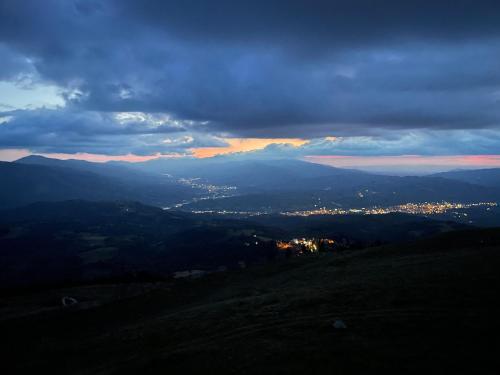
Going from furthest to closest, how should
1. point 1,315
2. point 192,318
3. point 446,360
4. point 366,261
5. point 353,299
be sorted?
point 366,261 → point 1,315 → point 192,318 → point 353,299 → point 446,360

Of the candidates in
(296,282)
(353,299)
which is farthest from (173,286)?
(353,299)

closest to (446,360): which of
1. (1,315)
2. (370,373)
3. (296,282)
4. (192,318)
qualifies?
(370,373)

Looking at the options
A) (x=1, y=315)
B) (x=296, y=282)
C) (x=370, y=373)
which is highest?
(x=370, y=373)

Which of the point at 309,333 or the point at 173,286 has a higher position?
the point at 309,333

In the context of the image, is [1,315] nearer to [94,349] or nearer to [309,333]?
[94,349]

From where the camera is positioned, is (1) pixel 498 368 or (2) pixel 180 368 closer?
(1) pixel 498 368

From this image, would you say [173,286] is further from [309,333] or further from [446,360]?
[446,360]

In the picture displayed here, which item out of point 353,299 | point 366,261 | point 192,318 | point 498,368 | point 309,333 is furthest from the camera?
point 366,261
